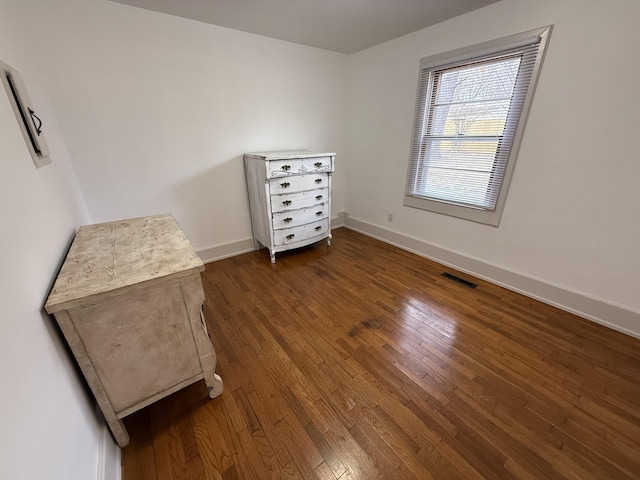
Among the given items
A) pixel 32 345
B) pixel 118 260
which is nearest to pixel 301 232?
pixel 118 260

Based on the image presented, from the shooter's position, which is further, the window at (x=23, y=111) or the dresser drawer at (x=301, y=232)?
the dresser drawer at (x=301, y=232)

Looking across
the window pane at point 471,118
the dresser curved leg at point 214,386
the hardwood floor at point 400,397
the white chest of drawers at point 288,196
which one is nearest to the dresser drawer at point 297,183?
the white chest of drawers at point 288,196

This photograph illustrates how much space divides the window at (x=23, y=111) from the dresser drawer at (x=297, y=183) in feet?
5.12

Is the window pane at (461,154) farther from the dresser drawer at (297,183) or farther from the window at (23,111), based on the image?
the window at (23,111)

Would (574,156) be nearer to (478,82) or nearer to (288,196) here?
(478,82)

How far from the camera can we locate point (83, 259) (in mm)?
1174

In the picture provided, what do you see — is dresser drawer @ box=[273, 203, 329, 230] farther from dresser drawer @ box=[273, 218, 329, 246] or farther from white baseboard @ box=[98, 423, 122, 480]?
white baseboard @ box=[98, 423, 122, 480]

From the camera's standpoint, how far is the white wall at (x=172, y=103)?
186 centimetres

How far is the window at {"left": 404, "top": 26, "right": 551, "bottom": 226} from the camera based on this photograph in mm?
1948

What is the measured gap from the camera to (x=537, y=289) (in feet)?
6.95

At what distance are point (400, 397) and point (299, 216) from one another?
1950mm

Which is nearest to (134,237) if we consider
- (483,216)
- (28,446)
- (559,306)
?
(28,446)

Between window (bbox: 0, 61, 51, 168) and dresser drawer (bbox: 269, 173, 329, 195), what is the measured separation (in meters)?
1.56

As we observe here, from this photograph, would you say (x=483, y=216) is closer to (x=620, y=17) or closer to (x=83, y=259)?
(x=620, y=17)
